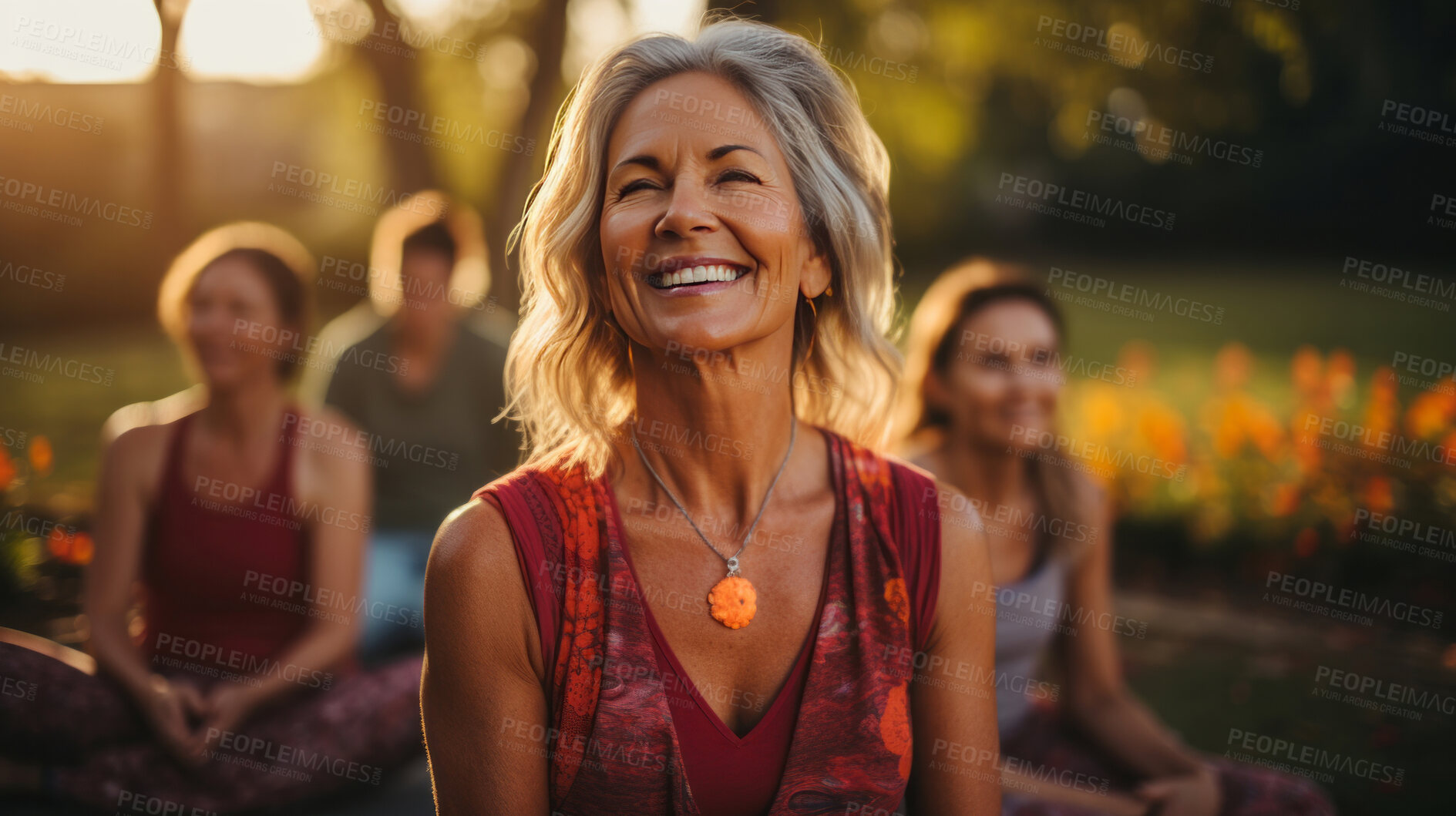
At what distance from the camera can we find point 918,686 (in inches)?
80.8

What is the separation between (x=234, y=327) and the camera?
3727mm

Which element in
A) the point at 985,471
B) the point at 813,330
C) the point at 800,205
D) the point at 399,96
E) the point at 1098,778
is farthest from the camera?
the point at 399,96

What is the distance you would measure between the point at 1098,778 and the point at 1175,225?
17.9 m

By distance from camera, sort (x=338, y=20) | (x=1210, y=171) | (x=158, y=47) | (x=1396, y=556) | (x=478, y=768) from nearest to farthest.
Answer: (x=478, y=768) → (x=1396, y=556) → (x=158, y=47) → (x=338, y=20) → (x=1210, y=171)

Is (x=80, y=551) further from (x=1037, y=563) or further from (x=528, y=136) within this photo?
(x=1037, y=563)

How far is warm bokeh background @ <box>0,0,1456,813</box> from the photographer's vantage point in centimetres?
520

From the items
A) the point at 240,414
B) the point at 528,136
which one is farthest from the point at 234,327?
the point at 528,136

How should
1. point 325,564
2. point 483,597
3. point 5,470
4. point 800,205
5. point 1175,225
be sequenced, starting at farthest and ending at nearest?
point 1175,225 < point 5,470 < point 325,564 < point 800,205 < point 483,597

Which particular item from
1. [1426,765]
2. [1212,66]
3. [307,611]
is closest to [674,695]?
[307,611]

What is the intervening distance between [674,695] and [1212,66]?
651 cm

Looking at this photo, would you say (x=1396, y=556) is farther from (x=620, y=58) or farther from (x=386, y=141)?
(x=386, y=141)

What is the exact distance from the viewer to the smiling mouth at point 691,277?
1.95 m

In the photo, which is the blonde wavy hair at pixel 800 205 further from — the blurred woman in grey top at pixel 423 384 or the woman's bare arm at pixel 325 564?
the blurred woman in grey top at pixel 423 384

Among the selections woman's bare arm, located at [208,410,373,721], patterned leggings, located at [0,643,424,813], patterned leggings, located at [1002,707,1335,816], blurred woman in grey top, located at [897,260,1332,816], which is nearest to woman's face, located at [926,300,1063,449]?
blurred woman in grey top, located at [897,260,1332,816]
